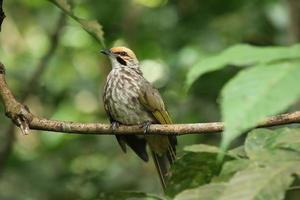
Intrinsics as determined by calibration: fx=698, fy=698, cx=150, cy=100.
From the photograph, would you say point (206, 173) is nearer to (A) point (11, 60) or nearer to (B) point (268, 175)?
(B) point (268, 175)

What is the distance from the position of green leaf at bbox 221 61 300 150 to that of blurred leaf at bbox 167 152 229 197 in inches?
33.7

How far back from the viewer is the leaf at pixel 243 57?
1.18 meters

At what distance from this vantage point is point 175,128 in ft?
9.20

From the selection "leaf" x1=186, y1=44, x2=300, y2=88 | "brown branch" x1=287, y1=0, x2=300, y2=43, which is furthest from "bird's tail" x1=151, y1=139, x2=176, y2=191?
"leaf" x1=186, y1=44, x2=300, y2=88

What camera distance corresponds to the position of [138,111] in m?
5.01

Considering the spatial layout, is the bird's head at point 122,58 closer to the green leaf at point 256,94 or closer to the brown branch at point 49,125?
the brown branch at point 49,125

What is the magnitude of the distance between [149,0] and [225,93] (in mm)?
6968

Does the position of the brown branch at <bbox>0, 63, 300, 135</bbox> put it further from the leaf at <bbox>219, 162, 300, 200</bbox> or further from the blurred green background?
the blurred green background

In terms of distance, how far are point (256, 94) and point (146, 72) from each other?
21.4 feet

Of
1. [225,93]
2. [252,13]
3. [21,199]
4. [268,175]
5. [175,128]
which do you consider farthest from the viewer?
[252,13]

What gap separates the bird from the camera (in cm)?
483

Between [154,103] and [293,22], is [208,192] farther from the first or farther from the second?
[293,22]

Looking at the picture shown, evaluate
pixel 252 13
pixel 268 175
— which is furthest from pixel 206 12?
pixel 268 175

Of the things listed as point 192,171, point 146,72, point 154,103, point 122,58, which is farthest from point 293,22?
point 192,171
